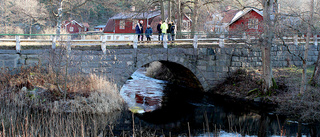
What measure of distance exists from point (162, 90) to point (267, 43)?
6731 mm

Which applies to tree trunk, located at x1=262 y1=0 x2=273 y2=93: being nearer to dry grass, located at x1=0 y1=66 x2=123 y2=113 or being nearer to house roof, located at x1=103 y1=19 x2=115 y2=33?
dry grass, located at x1=0 y1=66 x2=123 y2=113

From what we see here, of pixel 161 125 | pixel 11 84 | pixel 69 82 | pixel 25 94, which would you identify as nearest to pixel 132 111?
pixel 161 125

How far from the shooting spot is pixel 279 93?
13461mm

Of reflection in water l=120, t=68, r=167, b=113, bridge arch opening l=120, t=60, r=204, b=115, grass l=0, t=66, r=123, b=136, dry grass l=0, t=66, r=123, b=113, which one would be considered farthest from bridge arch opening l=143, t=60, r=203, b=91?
grass l=0, t=66, r=123, b=136

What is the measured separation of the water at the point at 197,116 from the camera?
9.55 metres

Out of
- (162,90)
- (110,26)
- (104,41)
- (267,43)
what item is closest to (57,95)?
(104,41)

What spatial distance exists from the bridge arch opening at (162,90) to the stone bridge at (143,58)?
2.98 ft

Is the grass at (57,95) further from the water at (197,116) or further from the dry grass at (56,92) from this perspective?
the water at (197,116)

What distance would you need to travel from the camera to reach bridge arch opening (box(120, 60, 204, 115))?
13205 mm

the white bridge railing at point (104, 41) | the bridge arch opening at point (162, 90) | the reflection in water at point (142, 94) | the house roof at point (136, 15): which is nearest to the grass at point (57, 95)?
the reflection in water at point (142, 94)

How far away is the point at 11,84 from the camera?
1167 centimetres

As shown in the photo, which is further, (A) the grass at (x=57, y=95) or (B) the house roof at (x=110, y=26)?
(B) the house roof at (x=110, y=26)

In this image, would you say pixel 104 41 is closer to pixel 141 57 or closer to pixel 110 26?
pixel 141 57

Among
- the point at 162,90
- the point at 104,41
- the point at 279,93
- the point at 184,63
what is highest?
the point at 104,41
